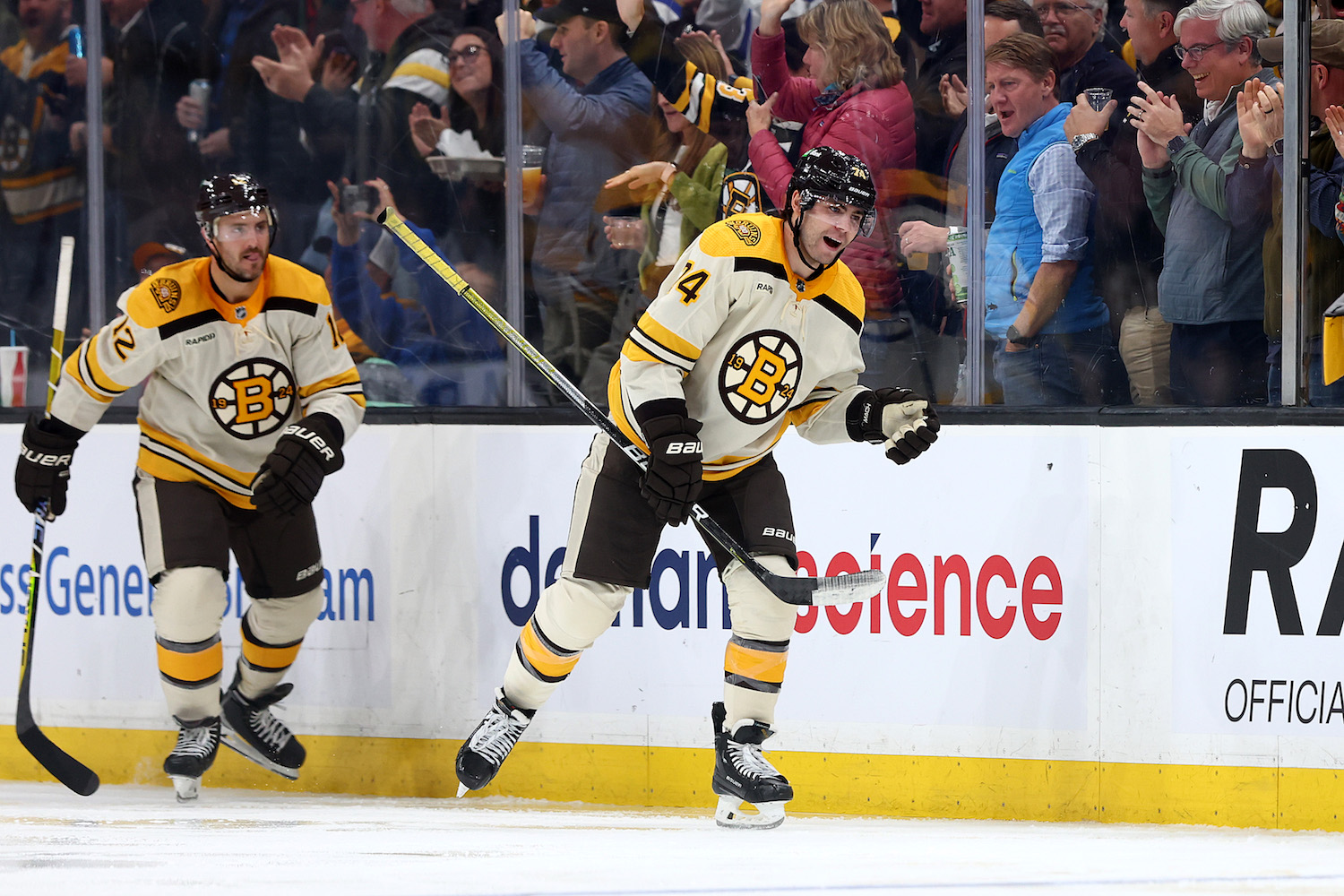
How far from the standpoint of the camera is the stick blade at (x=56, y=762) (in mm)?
3318

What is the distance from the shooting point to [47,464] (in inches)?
130

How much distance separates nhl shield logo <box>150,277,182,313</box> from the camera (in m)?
3.26

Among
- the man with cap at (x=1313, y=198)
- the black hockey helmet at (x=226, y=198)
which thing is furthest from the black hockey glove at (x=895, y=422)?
the black hockey helmet at (x=226, y=198)

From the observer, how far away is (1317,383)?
3395mm

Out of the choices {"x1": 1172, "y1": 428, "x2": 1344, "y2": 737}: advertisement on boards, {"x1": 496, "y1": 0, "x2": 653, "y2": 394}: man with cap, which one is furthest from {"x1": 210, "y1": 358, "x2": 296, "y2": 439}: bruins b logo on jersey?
{"x1": 1172, "y1": 428, "x2": 1344, "y2": 737}: advertisement on boards

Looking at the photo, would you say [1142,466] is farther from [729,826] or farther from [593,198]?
[593,198]

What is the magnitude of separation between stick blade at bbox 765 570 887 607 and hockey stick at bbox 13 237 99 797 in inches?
63.1

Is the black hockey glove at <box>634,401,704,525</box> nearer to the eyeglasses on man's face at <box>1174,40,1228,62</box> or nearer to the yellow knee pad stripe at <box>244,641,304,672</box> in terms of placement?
the yellow knee pad stripe at <box>244,641,304,672</box>

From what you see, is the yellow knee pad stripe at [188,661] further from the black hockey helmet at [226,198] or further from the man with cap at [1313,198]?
the man with cap at [1313,198]

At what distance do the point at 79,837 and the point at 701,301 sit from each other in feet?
4.97

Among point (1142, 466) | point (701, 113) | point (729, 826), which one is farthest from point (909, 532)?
point (701, 113)

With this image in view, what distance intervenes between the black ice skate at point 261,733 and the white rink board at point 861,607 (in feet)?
0.51

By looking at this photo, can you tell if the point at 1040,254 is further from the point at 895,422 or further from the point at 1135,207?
the point at 895,422

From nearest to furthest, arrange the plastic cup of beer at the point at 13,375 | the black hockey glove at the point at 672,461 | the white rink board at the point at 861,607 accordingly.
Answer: the black hockey glove at the point at 672,461, the white rink board at the point at 861,607, the plastic cup of beer at the point at 13,375
